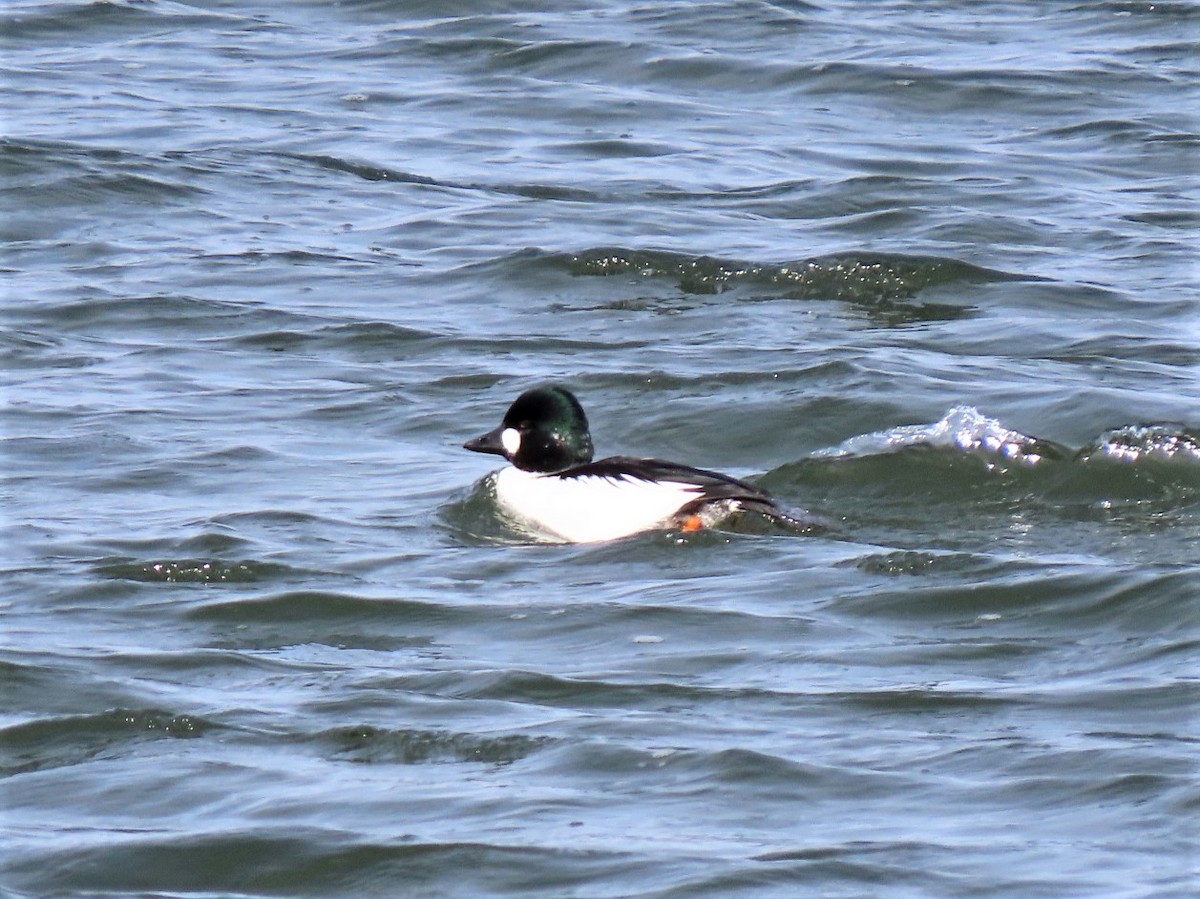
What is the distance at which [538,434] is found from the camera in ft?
30.9

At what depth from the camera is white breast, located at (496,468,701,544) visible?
8648 mm

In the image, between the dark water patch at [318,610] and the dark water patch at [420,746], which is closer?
the dark water patch at [420,746]

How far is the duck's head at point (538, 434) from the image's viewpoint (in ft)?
30.8

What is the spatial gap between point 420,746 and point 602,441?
4487mm

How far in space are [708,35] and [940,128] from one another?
3090 mm

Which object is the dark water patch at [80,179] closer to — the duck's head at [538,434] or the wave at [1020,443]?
the duck's head at [538,434]

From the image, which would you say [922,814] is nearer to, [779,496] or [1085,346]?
[779,496]

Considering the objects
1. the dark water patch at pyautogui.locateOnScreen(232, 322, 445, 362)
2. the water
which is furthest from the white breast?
the dark water patch at pyautogui.locateOnScreen(232, 322, 445, 362)

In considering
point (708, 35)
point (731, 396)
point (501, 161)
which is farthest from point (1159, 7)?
point (731, 396)

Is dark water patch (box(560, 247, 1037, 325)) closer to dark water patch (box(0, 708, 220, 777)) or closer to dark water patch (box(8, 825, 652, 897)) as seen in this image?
dark water patch (box(0, 708, 220, 777))

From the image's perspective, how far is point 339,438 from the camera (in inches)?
396

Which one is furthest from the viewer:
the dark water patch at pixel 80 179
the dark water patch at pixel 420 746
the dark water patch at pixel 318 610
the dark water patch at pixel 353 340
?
the dark water patch at pixel 80 179

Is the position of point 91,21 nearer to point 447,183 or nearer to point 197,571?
point 447,183

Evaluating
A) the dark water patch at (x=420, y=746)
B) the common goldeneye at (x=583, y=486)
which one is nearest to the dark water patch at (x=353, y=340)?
the common goldeneye at (x=583, y=486)
